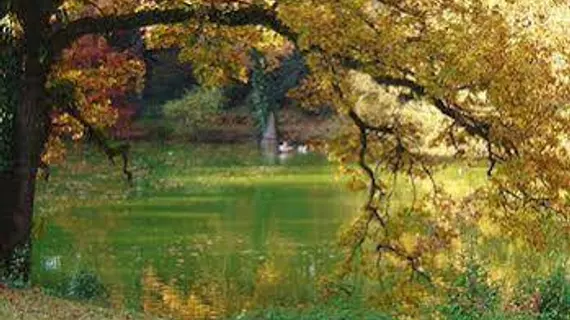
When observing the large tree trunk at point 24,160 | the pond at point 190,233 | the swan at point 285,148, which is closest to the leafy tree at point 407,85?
the large tree trunk at point 24,160

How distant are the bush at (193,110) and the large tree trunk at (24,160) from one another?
37901 millimetres

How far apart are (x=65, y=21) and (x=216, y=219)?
1232 centimetres

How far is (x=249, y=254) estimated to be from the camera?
73.6 ft

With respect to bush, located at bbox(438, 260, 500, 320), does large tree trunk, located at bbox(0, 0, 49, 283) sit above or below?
above

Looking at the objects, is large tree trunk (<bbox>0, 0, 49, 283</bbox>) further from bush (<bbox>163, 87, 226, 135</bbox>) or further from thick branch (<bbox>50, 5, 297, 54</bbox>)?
bush (<bbox>163, 87, 226, 135</bbox>)

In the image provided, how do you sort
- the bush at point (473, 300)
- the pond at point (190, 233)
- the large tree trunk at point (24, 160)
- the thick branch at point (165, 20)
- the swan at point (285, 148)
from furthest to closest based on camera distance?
the swan at point (285, 148), the pond at point (190, 233), the large tree trunk at point (24, 160), the thick branch at point (165, 20), the bush at point (473, 300)

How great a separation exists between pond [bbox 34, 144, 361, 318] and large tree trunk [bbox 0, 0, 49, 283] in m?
0.87

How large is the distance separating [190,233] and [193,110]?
28.6 m

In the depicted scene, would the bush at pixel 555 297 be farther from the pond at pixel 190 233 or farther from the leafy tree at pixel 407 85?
the pond at pixel 190 233

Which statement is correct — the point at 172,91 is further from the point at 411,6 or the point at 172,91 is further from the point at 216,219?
the point at 411,6

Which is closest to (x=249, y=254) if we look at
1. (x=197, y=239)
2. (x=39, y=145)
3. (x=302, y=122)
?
(x=197, y=239)

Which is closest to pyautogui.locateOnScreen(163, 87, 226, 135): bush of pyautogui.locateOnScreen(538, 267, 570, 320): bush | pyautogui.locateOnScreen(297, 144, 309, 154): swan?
pyautogui.locateOnScreen(297, 144, 309, 154): swan

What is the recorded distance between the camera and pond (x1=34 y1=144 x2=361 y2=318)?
1842 cm

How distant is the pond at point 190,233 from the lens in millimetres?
18423
